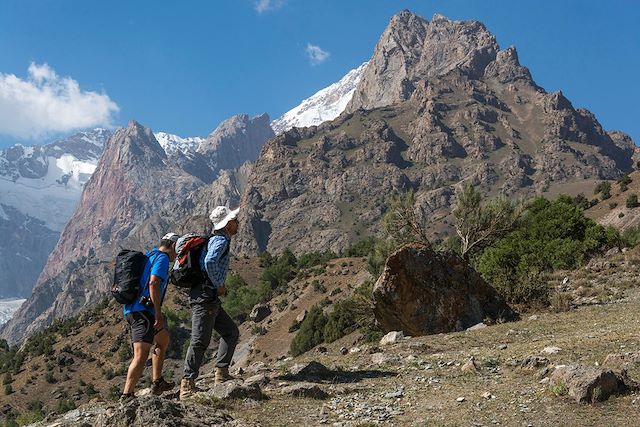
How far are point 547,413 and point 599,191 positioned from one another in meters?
92.1

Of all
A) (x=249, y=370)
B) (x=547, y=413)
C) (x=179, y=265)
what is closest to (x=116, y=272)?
(x=179, y=265)

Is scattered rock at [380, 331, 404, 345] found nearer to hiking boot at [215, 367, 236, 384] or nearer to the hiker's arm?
hiking boot at [215, 367, 236, 384]

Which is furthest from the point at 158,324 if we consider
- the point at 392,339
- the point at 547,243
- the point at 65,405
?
the point at 65,405

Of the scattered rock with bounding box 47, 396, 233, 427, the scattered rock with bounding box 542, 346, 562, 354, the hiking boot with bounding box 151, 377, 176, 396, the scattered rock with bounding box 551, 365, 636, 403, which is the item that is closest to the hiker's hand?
the hiking boot with bounding box 151, 377, 176, 396

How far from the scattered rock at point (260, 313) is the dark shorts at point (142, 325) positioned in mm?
65595

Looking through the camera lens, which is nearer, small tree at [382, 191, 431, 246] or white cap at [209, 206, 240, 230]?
white cap at [209, 206, 240, 230]

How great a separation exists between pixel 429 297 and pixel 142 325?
1058cm

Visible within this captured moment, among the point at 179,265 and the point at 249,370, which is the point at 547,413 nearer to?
the point at 179,265

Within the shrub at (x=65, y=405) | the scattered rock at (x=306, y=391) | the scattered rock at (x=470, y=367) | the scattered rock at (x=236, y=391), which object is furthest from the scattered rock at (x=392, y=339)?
the shrub at (x=65, y=405)

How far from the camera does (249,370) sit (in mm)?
11711

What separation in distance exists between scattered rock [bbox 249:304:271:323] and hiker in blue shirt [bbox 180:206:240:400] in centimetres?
6482

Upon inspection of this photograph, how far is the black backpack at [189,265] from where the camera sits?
8.49m

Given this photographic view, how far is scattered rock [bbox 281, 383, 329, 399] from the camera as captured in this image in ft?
27.8

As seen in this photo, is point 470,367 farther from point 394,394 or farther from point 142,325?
point 142,325
